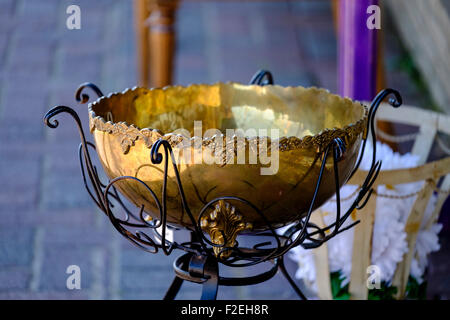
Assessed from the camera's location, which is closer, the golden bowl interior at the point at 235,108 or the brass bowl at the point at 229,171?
the brass bowl at the point at 229,171

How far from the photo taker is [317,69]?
324cm

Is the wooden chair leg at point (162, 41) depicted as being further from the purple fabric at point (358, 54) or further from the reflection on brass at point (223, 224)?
the reflection on brass at point (223, 224)

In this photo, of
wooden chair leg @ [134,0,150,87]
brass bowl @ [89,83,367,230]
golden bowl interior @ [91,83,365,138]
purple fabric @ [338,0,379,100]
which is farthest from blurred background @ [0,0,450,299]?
brass bowl @ [89,83,367,230]

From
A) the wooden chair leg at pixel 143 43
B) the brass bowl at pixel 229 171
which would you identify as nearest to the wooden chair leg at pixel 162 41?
the wooden chair leg at pixel 143 43

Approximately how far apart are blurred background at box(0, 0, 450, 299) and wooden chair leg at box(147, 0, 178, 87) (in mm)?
81

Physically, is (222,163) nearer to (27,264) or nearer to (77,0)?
(27,264)

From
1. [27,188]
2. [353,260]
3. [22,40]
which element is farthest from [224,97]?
[22,40]

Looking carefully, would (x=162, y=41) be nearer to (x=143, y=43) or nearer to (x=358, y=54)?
(x=143, y=43)

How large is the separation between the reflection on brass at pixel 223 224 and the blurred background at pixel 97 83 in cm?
76

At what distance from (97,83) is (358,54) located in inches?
69.1

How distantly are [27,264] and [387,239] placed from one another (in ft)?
3.30

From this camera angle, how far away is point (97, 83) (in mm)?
3113

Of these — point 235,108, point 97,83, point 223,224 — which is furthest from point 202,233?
point 97,83

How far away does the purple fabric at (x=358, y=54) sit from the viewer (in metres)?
1.62
